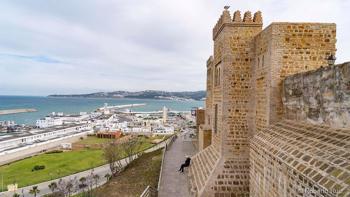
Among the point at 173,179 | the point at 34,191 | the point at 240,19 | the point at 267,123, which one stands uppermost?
the point at 240,19

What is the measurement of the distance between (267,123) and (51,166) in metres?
29.0

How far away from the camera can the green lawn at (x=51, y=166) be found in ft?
94.8

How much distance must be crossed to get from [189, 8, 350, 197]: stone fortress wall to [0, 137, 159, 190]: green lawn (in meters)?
19.7

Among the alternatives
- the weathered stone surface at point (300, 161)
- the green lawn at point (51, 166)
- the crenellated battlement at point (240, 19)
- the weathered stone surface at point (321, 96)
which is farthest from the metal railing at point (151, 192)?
the green lawn at point (51, 166)

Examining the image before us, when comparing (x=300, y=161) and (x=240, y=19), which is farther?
(x=240, y=19)

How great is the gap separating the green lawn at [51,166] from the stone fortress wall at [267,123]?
1975 cm

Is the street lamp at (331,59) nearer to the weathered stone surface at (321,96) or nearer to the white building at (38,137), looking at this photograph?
the weathered stone surface at (321,96)

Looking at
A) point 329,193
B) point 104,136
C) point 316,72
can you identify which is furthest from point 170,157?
point 104,136

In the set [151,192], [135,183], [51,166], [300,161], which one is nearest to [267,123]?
[300,161]

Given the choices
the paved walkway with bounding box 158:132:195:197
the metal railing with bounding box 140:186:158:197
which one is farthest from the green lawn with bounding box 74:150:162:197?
the metal railing with bounding box 140:186:158:197

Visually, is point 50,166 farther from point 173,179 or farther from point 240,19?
point 240,19

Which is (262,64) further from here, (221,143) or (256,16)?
(221,143)

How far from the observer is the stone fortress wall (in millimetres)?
5848

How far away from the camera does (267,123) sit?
31.5 feet
